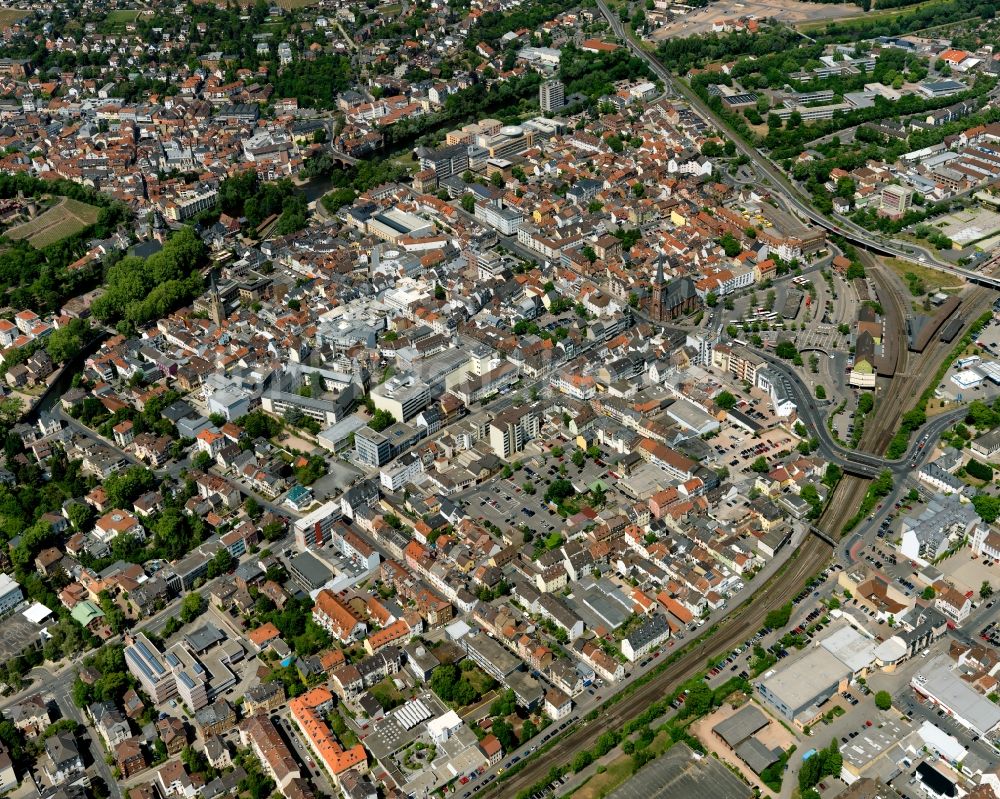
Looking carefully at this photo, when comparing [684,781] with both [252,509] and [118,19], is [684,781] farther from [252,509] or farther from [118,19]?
[118,19]

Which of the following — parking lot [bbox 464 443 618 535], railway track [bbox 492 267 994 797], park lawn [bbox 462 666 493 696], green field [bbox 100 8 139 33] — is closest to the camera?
railway track [bbox 492 267 994 797]

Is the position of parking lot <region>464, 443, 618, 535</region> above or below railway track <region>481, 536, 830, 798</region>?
below

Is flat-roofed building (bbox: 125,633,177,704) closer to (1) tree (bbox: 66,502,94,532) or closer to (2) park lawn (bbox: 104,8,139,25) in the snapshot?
(1) tree (bbox: 66,502,94,532)

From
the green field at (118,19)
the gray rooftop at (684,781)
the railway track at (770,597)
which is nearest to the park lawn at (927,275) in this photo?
the railway track at (770,597)

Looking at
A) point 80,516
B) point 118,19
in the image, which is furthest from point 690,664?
point 118,19

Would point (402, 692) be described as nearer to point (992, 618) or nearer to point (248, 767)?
point (248, 767)

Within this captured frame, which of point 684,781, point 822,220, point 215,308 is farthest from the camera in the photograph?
point 822,220

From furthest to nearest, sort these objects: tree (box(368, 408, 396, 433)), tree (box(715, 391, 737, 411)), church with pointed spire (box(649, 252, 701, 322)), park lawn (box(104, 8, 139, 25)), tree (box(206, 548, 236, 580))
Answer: park lawn (box(104, 8, 139, 25)) < church with pointed spire (box(649, 252, 701, 322)) < tree (box(715, 391, 737, 411)) < tree (box(368, 408, 396, 433)) < tree (box(206, 548, 236, 580))

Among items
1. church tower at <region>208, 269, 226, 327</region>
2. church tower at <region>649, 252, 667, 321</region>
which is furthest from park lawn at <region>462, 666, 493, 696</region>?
church tower at <region>208, 269, 226, 327</region>
